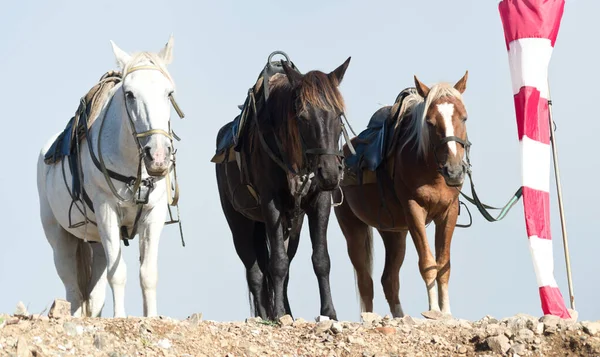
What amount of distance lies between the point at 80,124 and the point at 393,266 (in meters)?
4.52

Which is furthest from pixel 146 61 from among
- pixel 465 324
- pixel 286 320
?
pixel 465 324

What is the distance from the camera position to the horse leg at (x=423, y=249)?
39.4 ft

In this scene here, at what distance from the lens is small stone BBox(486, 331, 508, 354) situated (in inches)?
378

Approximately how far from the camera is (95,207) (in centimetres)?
1085

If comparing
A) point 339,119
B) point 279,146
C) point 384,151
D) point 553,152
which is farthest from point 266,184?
point 553,152

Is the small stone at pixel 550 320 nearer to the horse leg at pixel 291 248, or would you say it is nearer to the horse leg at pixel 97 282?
the horse leg at pixel 291 248

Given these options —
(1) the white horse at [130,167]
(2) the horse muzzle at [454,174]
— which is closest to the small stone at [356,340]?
(1) the white horse at [130,167]

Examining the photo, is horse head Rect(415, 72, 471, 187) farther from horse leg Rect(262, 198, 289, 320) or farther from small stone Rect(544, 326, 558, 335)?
small stone Rect(544, 326, 558, 335)

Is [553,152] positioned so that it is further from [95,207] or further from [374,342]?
[95,207]

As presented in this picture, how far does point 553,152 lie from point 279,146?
2.93 meters

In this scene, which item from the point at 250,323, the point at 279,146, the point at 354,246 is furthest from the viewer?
the point at 354,246

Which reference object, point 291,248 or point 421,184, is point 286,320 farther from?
point 421,184

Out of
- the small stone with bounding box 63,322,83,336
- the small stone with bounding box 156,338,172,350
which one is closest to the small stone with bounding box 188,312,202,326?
the small stone with bounding box 156,338,172,350

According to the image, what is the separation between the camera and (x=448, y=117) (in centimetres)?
1196
